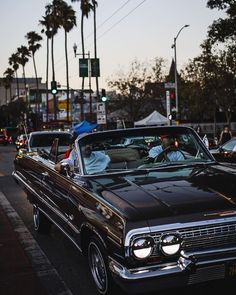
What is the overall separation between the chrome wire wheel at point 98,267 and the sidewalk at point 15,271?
647 mm

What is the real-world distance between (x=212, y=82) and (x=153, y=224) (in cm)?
4321

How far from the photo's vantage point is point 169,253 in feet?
12.5

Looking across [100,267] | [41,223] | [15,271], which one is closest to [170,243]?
[100,267]

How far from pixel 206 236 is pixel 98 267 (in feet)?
4.15

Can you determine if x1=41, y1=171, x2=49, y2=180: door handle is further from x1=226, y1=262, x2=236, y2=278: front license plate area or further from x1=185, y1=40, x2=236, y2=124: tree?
x1=185, y1=40, x2=236, y2=124: tree

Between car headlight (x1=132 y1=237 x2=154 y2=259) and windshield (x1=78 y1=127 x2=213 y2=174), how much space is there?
1.60 metres

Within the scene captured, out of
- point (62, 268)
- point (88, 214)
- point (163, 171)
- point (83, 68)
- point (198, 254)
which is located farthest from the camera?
point (83, 68)

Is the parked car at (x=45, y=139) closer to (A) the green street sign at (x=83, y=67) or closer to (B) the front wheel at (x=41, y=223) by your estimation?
(B) the front wheel at (x=41, y=223)

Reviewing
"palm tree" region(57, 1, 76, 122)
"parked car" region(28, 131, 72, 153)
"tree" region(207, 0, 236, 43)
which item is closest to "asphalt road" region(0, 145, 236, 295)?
"parked car" region(28, 131, 72, 153)

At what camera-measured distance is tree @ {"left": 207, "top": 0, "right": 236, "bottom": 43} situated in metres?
27.6

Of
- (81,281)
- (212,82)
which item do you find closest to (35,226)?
(81,281)

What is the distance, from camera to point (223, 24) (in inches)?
1114

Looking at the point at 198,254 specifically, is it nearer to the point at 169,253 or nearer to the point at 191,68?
the point at 169,253

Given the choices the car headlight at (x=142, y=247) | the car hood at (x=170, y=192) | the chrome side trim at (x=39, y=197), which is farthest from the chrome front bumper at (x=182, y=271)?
the chrome side trim at (x=39, y=197)
